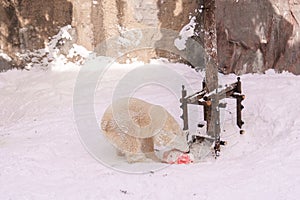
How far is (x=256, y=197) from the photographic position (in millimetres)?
5312

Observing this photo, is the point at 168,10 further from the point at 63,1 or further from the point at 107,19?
the point at 63,1

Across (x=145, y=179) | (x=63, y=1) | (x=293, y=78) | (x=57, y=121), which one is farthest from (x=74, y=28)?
(x=145, y=179)

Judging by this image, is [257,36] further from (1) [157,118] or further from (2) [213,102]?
(1) [157,118]

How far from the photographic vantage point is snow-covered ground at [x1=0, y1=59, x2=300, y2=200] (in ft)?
18.4

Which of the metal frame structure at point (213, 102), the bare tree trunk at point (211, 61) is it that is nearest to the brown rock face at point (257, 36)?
the metal frame structure at point (213, 102)

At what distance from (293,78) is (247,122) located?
231 centimetres

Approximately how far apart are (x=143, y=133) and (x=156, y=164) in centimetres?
58

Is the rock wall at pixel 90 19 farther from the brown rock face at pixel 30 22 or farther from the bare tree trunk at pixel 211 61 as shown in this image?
the bare tree trunk at pixel 211 61

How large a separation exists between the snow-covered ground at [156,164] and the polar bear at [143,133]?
0.34 meters

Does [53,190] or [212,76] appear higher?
[212,76]

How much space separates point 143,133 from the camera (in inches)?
274

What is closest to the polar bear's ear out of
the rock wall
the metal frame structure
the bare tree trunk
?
the metal frame structure

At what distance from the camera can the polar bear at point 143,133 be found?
6.97 meters

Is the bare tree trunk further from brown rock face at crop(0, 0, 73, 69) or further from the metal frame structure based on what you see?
brown rock face at crop(0, 0, 73, 69)
